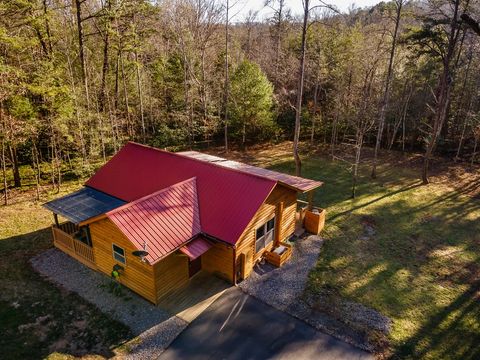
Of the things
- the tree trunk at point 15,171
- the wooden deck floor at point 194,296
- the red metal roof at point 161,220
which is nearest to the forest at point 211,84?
the tree trunk at point 15,171

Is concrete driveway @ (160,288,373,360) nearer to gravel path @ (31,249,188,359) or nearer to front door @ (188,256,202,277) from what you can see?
gravel path @ (31,249,188,359)

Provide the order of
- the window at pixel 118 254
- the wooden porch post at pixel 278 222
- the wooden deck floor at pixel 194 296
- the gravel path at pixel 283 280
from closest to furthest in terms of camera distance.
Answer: the wooden deck floor at pixel 194 296 < the window at pixel 118 254 < the gravel path at pixel 283 280 < the wooden porch post at pixel 278 222

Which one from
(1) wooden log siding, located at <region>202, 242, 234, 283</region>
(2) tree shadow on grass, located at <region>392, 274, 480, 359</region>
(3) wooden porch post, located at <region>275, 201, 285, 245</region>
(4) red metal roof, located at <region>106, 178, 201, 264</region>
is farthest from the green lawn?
(4) red metal roof, located at <region>106, 178, 201, 264</region>

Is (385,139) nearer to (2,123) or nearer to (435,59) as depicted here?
(435,59)

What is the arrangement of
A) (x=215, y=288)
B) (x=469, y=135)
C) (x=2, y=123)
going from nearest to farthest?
(x=215, y=288) < (x=2, y=123) < (x=469, y=135)

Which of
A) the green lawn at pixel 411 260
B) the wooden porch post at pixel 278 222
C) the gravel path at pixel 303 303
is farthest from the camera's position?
the wooden porch post at pixel 278 222

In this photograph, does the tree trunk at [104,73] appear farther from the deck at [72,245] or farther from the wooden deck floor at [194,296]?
the wooden deck floor at [194,296]

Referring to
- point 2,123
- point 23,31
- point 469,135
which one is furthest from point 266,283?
point 469,135

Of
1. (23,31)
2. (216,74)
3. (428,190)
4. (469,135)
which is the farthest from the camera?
(216,74)
